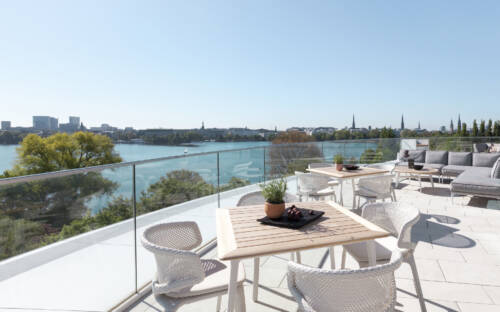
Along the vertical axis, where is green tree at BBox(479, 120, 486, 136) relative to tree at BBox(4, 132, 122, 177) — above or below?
above

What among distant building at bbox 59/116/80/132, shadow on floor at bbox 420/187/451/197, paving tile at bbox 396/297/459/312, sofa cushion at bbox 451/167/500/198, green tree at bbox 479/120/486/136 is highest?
distant building at bbox 59/116/80/132

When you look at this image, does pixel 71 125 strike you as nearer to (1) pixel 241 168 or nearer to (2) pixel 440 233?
(1) pixel 241 168

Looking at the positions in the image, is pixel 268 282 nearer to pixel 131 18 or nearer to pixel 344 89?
pixel 131 18

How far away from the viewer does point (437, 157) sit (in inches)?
311

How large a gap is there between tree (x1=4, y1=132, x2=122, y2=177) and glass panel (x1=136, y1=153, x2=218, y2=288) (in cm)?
2296

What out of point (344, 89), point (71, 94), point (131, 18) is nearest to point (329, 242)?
point (131, 18)

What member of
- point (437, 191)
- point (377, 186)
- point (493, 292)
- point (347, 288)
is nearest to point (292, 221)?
point (347, 288)

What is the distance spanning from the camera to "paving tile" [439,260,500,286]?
2541 millimetres

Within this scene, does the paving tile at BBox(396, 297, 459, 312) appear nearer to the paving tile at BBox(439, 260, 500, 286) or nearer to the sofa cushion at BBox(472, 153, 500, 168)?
the paving tile at BBox(439, 260, 500, 286)

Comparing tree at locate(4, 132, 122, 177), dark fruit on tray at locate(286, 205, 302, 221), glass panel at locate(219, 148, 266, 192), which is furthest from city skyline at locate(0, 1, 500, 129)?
dark fruit on tray at locate(286, 205, 302, 221)

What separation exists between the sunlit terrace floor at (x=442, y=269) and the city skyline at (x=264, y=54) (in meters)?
7.27

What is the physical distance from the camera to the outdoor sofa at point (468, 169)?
5109 mm

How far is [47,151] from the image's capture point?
889 inches

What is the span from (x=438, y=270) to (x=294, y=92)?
22.0 meters
